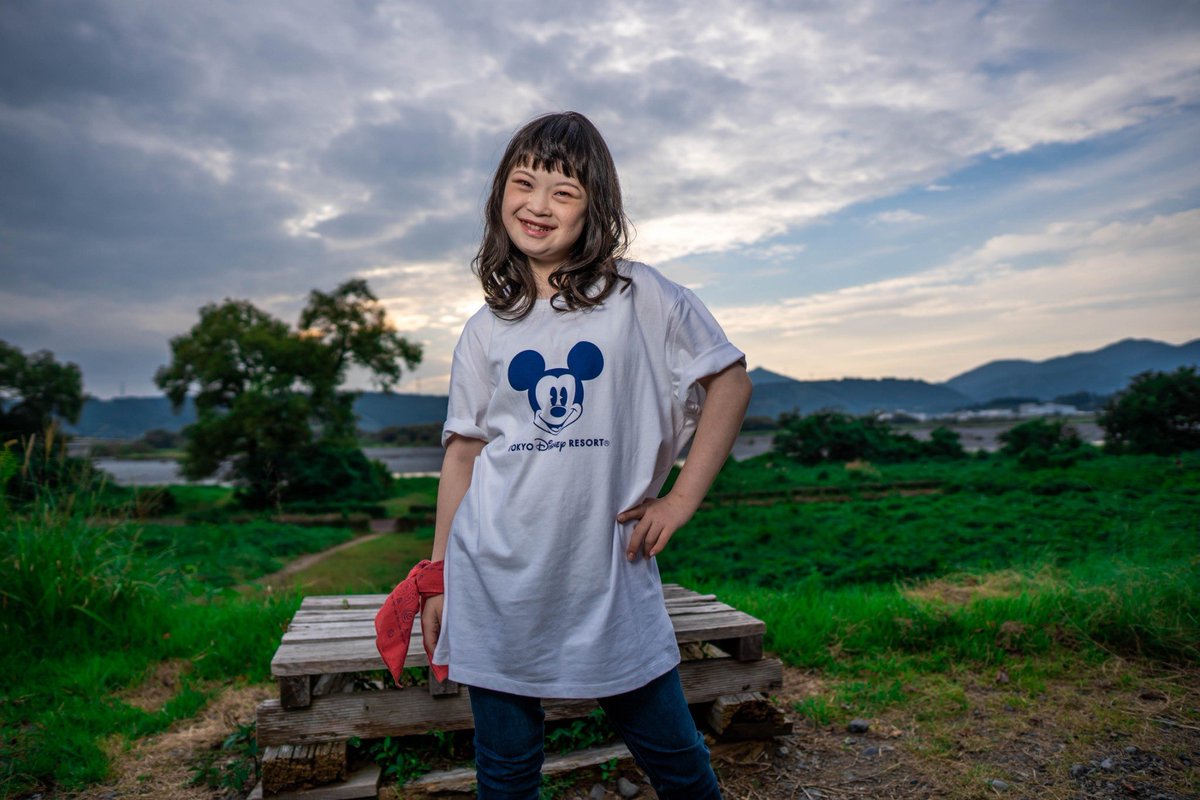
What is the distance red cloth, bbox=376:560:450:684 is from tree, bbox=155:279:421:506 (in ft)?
68.0

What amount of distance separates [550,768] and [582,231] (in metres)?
1.89

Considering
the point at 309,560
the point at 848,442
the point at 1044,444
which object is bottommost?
the point at 309,560

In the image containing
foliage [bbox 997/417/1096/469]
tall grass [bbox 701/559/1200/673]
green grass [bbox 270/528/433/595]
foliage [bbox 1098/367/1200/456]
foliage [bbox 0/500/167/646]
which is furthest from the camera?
foliage [bbox 997/417/1096/469]

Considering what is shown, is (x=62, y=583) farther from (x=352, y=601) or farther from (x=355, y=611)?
(x=355, y=611)

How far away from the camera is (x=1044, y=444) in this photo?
21375 mm

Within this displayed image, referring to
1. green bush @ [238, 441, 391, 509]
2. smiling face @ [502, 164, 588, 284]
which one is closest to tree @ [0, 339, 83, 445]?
green bush @ [238, 441, 391, 509]

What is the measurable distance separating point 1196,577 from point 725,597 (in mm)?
2508

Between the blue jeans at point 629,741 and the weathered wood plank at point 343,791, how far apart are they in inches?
45.2

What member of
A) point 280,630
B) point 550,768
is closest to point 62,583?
point 280,630

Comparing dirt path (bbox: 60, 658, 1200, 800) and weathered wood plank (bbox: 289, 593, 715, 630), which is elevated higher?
weathered wood plank (bbox: 289, 593, 715, 630)

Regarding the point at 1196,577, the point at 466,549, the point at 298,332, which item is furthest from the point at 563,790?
the point at 298,332

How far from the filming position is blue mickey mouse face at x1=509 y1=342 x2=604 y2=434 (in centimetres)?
142

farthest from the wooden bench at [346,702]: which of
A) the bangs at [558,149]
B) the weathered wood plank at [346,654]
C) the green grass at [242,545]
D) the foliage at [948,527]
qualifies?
the green grass at [242,545]

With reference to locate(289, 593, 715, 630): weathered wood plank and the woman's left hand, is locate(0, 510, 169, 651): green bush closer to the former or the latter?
locate(289, 593, 715, 630): weathered wood plank
